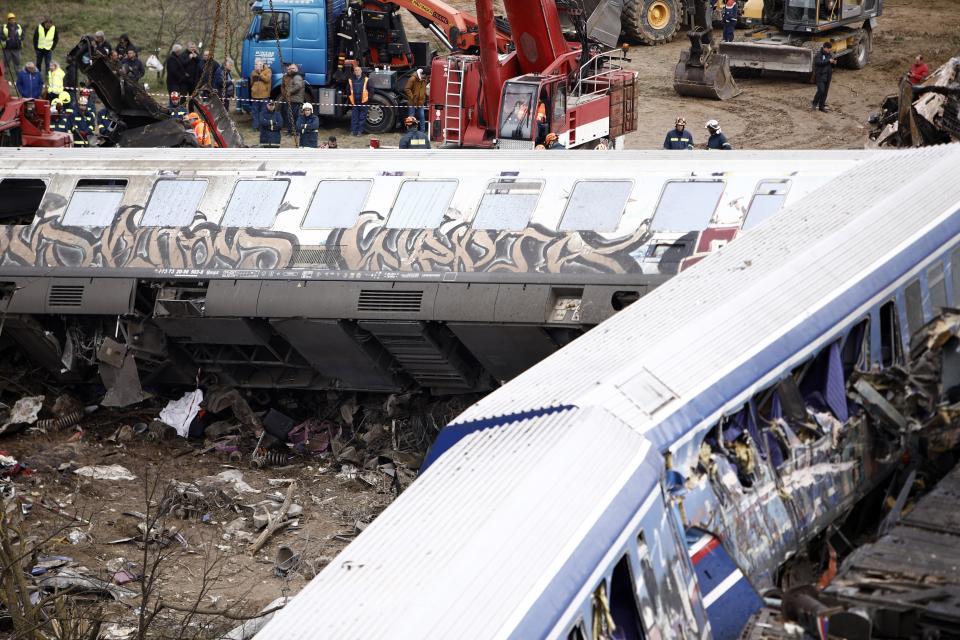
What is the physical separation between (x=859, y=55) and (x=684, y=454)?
28831mm

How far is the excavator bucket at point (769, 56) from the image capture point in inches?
1345

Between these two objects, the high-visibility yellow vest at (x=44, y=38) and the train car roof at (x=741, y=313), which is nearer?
the train car roof at (x=741, y=313)

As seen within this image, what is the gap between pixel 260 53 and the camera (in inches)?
1303

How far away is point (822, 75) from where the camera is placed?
31.5 metres

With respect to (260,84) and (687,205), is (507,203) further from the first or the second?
(260,84)

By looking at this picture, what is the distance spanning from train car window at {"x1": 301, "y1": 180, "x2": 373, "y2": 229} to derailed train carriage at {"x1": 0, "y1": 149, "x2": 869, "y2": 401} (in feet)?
0.08

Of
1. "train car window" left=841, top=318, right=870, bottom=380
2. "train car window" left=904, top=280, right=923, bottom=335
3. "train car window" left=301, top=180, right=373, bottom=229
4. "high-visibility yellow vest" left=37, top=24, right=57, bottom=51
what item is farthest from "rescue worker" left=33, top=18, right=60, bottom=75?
"train car window" left=841, top=318, right=870, bottom=380

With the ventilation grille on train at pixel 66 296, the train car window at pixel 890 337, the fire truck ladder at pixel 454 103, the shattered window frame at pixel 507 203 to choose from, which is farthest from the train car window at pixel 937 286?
the fire truck ladder at pixel 454 103

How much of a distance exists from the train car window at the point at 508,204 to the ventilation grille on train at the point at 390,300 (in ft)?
3.83

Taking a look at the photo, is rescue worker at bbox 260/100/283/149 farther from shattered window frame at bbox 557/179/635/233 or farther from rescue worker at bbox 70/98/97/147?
shattered window frame at bbox 557/179/635/233

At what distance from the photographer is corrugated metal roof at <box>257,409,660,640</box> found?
7445 millimetres

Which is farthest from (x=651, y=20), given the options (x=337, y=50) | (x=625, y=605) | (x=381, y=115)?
(x=625, y=605)

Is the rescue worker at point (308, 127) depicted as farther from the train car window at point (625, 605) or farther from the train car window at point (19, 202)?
the train car window at point (625, 605)

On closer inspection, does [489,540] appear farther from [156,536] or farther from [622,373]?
[156,536]
